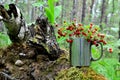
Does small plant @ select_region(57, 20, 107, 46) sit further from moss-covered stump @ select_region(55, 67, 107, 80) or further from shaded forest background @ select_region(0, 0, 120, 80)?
shaded forest background @ select_region(0, 0, 120, 80)

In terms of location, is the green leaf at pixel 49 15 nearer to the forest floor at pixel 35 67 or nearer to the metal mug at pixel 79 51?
the forest floor at pixel 35 67

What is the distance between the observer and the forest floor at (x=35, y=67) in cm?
203

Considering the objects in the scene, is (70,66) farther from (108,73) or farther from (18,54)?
(108,73)

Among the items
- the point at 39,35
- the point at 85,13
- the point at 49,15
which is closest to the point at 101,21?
the point at 85,13

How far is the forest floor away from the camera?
2025 mm

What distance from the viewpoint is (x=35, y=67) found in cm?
218

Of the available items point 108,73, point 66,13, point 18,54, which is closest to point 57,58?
point 18,54

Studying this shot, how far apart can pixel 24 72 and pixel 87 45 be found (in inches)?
22.6

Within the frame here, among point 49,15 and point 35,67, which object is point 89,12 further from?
point 35,67

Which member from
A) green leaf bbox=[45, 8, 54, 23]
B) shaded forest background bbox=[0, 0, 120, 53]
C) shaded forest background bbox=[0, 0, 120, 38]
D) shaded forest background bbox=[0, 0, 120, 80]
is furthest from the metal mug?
shaded forest background bbox=[0, 0, 120, 38]

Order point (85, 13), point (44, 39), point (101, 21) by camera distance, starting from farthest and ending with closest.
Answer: point (85, 13) → point (101, 21) → point (44, 39)

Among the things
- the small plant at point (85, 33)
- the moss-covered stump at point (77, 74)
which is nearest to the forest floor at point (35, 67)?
the moss-covered stump at point (77, 74)

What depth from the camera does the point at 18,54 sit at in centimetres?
240

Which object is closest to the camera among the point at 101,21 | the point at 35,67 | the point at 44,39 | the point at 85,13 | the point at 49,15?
the point at 35,67
